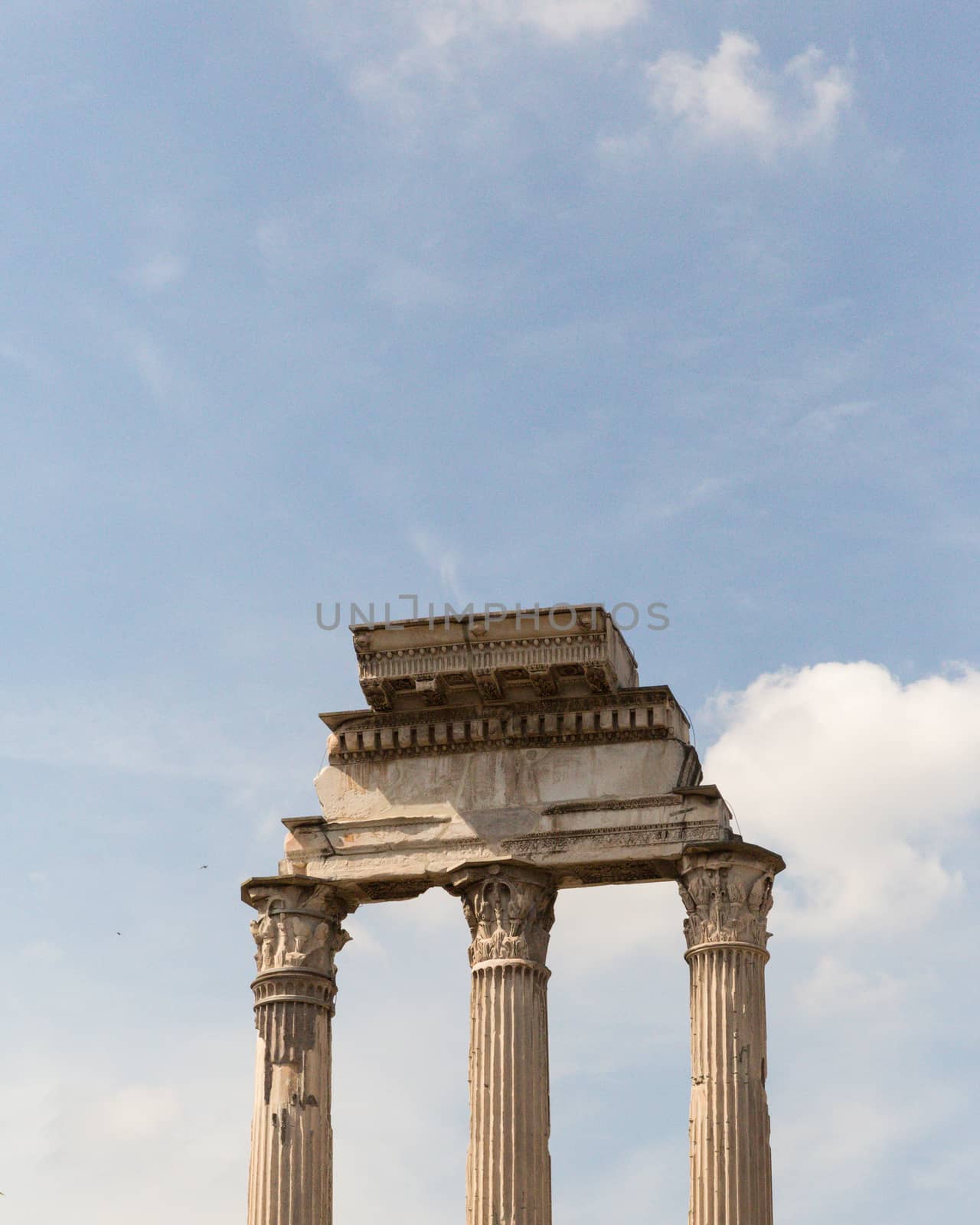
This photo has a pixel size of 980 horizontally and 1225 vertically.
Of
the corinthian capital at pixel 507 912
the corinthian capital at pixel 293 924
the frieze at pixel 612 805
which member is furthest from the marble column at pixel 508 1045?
the corinthian capital at pixel 293 924

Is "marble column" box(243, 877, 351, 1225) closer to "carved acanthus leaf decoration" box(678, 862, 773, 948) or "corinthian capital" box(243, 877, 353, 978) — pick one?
"corinthian capital" box(243, 877, 353, 978)

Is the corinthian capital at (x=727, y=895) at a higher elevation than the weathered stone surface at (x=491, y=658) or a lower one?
lower

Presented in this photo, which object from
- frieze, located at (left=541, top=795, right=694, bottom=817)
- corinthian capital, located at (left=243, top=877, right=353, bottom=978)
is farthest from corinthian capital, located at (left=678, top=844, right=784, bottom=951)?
corinthian capital, located at (left=243, top=877, right=353, bottom=978)

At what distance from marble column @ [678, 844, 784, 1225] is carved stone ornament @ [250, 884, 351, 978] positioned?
389 centimetres

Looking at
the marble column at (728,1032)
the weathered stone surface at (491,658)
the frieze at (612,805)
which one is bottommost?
the marble column at (728,1032)

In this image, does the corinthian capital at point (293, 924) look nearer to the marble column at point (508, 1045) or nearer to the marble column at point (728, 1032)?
the marble column at point (508, 1045)

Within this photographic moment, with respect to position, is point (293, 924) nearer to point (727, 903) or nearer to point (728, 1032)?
point (727, 903)

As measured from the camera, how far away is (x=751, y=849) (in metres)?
28.3

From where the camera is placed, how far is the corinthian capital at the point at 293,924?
29.3 metres

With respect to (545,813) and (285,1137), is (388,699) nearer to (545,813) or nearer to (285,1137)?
(545,813)

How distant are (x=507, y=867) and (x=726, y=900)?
2.32m

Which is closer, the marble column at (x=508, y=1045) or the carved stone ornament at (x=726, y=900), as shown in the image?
the marble column at (x=508, y=1045)

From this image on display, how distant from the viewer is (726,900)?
28.2 metres

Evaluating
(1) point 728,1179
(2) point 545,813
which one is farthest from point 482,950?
(1) point 728,1179
